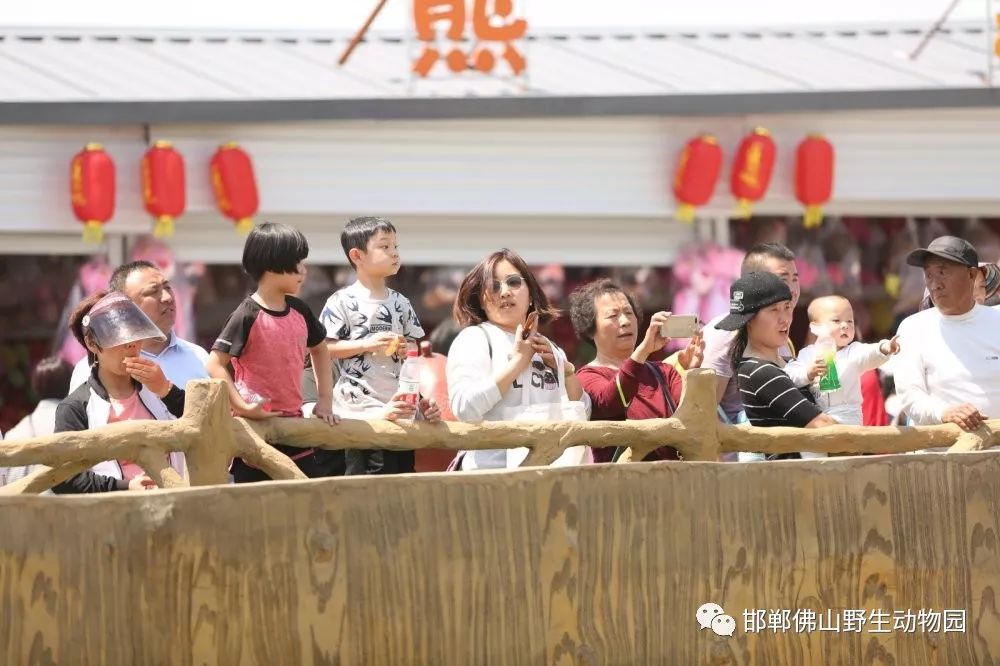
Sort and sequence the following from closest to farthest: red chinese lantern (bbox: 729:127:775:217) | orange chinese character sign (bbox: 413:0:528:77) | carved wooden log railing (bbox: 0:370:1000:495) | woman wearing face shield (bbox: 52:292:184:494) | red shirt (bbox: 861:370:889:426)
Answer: carved wooden log railing (bbox: 0:370:1000:495), woman wearing face shield (bbox: 52:292:184:494), red shirt (bbox: 861:370:889:426), orange chinese character sign (bbox: 413:0:528:77), red chinese lantern (bbox: 729:127:775:217)

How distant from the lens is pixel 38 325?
35.0 feet

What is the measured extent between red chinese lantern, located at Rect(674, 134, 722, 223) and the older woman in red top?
460 cm

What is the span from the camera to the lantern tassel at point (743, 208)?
11.4 m

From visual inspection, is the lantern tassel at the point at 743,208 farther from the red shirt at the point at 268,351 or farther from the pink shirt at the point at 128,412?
the pink shirt at the point at 128,412

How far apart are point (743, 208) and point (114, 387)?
21.3ft

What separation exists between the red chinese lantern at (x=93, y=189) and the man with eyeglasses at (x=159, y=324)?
147 inches

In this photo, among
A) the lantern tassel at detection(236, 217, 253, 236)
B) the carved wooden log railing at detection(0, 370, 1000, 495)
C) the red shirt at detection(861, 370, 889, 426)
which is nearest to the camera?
the carved wooden log railing at detection(0, 370, 1000, 495)

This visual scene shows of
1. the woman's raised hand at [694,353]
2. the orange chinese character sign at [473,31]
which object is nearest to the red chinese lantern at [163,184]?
the orange chinese character sign at [473,31]

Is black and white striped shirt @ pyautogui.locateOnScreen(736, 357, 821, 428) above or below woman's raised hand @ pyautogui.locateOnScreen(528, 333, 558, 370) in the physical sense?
below

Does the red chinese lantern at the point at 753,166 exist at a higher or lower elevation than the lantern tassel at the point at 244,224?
higher

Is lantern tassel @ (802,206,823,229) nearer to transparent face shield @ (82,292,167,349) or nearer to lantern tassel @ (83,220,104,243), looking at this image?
lantern tassel @ (83,220,104,243)

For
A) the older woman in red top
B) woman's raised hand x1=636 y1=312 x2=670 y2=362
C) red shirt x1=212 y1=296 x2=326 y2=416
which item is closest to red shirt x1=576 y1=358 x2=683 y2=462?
the older woman in red top

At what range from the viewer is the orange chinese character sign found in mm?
10953

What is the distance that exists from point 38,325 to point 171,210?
1.21 metres
